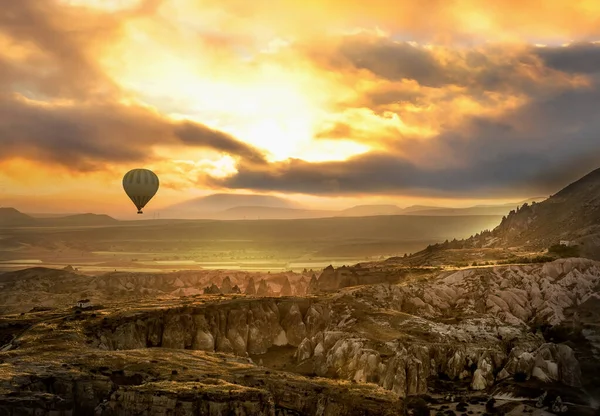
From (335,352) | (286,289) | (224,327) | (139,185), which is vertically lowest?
(335,352)

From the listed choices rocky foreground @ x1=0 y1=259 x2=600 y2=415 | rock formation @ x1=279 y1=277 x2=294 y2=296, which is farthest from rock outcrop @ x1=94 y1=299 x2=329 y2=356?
rock formation @ x1=279 y1=277 x2=294 y2=296

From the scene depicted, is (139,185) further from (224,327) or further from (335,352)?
(335,352)

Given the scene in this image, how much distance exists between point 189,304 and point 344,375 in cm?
4124

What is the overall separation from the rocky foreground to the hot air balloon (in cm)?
5330

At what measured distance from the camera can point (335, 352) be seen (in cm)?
9656

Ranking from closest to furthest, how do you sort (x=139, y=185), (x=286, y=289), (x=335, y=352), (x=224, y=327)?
(x=335, y=352), (x=224, y=327), (x=139, y=185), (x=286, y=289)

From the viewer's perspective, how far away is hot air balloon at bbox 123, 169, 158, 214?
16225cm

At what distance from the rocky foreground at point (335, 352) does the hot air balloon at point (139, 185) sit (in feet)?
175

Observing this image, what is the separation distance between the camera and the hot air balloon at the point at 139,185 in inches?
6388

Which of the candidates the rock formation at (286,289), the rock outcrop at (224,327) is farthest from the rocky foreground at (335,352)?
the rock formation at (286,289)

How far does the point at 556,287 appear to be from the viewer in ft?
446

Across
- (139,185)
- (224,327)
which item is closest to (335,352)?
(224,327)

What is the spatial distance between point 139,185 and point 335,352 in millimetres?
94824

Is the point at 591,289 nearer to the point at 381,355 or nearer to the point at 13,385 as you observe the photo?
the point at 381,355
